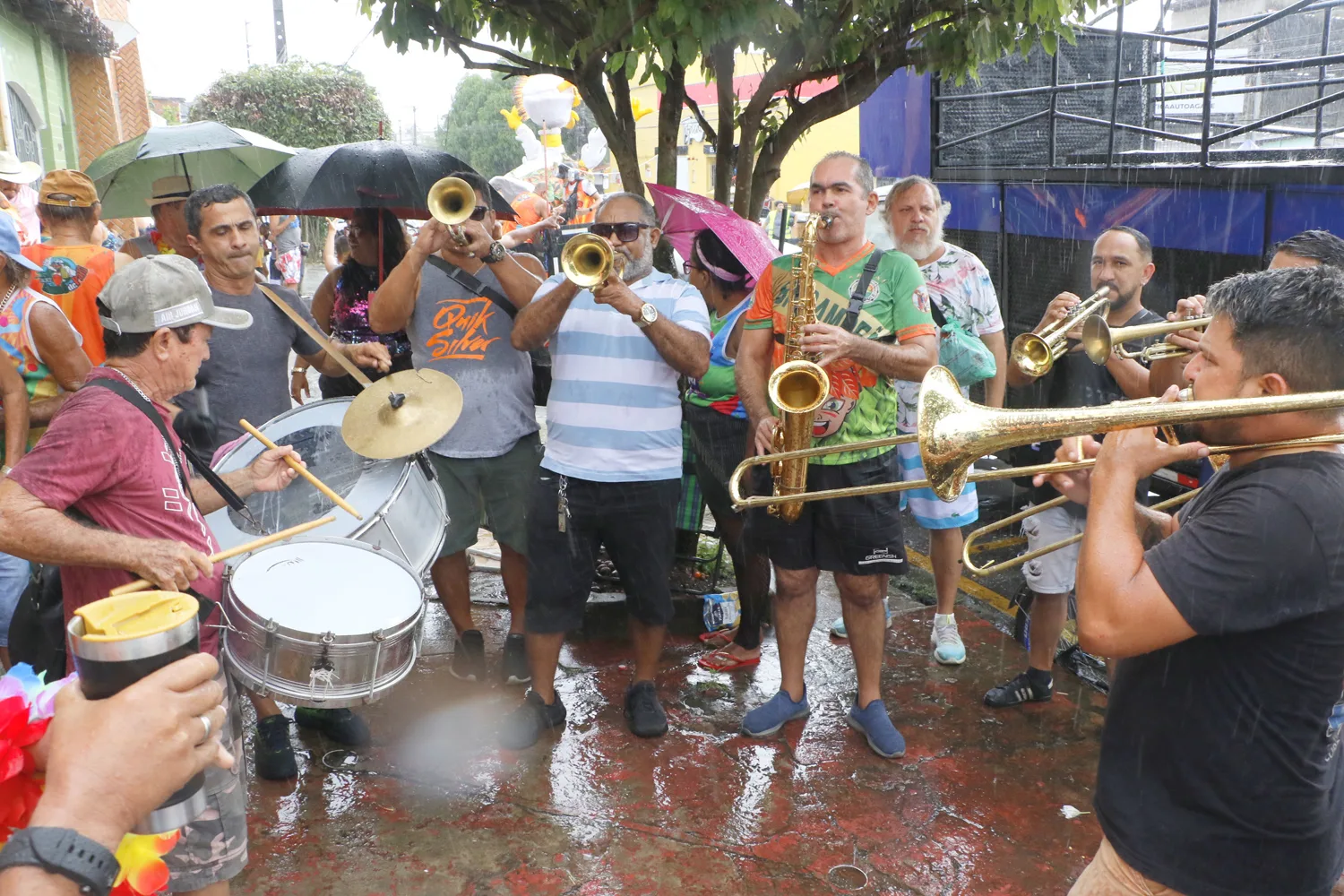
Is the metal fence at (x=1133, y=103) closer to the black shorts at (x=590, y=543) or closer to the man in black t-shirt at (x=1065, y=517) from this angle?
the man in black t-shirt at (x=1065, y=517)

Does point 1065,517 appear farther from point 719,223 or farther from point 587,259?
point 587,259

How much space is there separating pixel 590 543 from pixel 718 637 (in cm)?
118

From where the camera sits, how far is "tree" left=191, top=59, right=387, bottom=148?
904 inches

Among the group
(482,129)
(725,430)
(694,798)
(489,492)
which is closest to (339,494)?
(489,492)

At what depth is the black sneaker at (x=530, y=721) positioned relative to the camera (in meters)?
3.95

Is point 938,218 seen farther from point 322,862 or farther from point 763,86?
point 322,862

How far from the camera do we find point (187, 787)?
136cm

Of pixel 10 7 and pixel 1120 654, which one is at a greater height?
pixel 10 7

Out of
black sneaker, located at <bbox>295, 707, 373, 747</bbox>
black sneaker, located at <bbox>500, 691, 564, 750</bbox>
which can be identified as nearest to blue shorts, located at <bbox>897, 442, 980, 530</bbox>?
black sneaker, located at <bbox>500, 691, 564, 750</bbox>

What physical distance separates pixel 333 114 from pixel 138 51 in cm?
533

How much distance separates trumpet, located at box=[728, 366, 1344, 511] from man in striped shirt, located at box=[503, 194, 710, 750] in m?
1.75

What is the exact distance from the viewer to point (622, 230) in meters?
4.00

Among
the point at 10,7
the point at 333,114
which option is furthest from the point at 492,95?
the point at 10,7

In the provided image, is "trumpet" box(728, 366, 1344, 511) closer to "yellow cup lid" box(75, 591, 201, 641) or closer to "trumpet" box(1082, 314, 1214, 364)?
"trumpet" box(1082, 314, 1214, 364)
